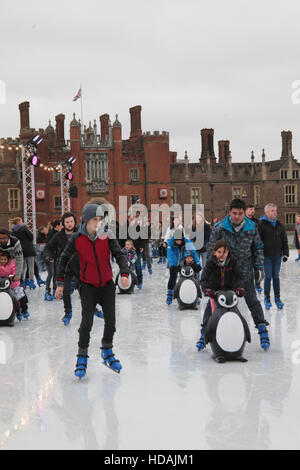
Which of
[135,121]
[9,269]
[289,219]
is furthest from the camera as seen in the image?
[289,219]

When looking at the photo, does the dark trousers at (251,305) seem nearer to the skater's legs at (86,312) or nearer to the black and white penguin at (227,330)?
the black and white penguin at (227,330)

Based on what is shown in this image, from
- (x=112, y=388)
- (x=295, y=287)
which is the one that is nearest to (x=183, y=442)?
(x=112, y=388)

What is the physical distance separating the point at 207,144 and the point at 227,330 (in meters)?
46.8

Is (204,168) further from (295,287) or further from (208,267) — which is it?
(208,267)

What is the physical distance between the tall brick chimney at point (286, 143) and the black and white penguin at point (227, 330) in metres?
47.4

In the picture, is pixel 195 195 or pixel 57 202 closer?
pixel 57 202

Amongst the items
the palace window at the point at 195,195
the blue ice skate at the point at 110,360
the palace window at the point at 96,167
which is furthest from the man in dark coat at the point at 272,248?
the palace window at the point at 195,195

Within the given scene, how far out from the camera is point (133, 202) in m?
45.2

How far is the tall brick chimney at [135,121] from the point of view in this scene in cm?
4659

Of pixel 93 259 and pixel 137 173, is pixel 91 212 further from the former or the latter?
pixel 137 173

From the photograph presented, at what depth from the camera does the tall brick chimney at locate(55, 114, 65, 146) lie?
47.6 metres

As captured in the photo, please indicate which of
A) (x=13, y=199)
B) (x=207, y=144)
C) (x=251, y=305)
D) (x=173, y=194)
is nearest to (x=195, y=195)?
(x=173, y=194)

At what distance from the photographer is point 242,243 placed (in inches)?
245
